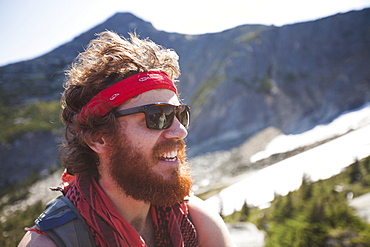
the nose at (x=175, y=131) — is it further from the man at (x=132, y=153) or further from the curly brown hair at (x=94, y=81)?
the curly brown hair at (x=94, y=81)

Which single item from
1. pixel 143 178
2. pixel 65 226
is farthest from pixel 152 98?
pixel 65 226

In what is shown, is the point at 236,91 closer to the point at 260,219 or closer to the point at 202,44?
the point at 202,44

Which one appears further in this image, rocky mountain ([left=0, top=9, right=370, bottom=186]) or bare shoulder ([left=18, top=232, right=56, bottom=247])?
rocky mountain ([left=0, top=9, right=370, bottom=186])

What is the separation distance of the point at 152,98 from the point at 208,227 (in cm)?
131

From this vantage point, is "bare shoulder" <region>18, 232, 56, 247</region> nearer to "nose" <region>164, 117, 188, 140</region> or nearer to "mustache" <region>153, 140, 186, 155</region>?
"mustache" <region>153, 140, 186, 155</region>

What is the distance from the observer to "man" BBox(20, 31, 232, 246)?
80.9 inches

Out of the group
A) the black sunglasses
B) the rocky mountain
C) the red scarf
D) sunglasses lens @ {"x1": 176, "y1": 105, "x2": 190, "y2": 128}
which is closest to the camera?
the red scarf

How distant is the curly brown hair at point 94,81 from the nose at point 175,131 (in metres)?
0.47

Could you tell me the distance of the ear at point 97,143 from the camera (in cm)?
223

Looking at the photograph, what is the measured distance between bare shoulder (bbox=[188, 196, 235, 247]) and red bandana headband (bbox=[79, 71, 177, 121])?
1.19 m

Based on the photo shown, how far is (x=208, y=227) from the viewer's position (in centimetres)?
227

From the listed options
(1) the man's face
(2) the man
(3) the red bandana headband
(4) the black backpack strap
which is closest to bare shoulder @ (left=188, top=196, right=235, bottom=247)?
(2) the man

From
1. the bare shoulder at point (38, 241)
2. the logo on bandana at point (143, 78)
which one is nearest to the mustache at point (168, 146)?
the logo on bandana at point (143, 78)

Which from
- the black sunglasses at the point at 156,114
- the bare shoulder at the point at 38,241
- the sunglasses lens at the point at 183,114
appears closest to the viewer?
the bare shoulder at the point at 38,241
